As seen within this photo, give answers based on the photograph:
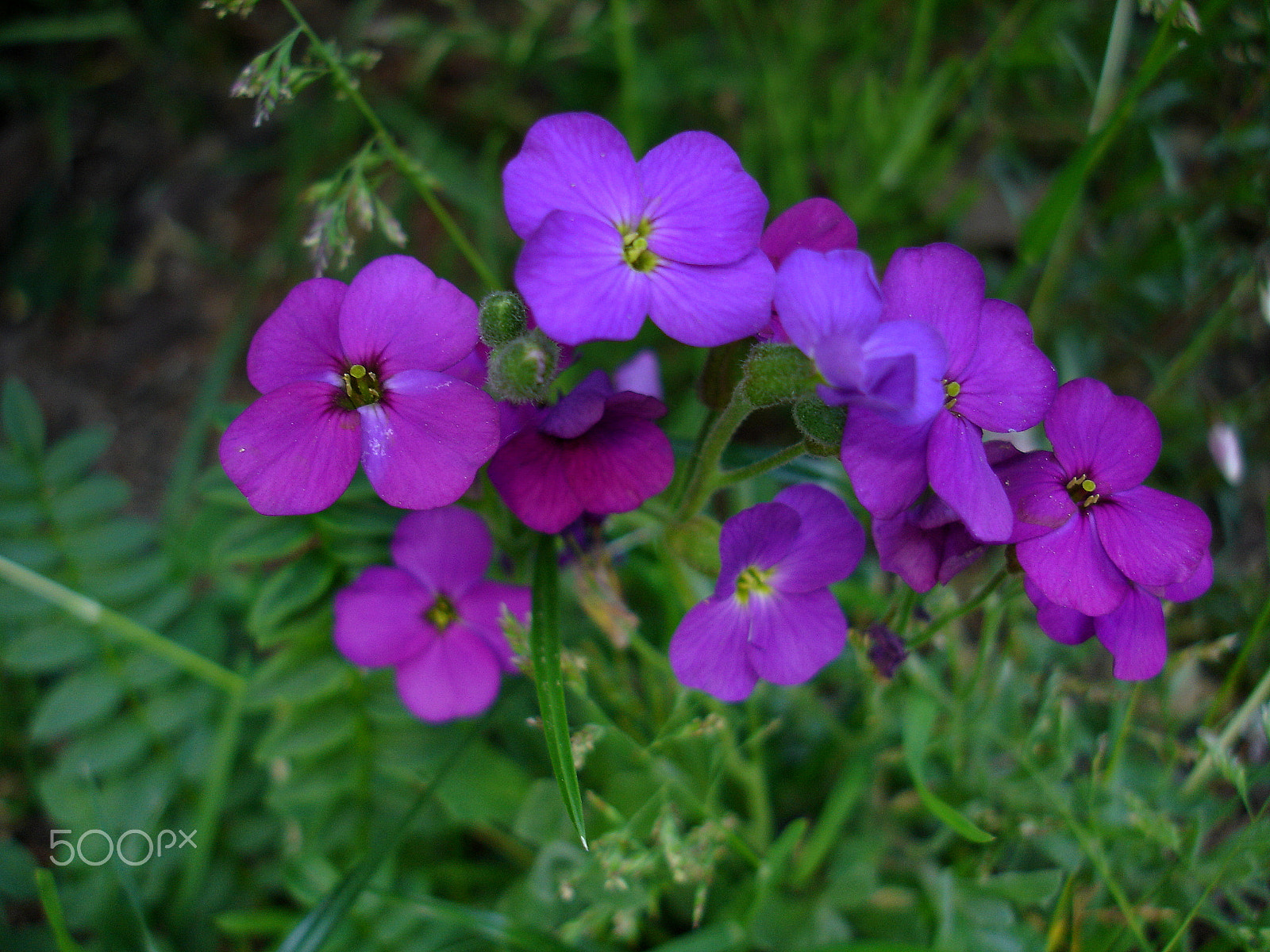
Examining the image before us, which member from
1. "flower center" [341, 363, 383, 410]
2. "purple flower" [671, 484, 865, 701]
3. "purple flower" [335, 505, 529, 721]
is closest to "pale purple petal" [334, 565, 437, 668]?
"purple flower" [335, 505, 529, 721]

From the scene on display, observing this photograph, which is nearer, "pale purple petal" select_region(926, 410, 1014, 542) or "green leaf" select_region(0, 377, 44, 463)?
"pale purple petal" select_region(926, 410, 1014, 542)

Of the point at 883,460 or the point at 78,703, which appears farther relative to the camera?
the point at 78,703

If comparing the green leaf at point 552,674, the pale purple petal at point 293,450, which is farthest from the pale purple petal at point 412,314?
the green leaf at point 552,674

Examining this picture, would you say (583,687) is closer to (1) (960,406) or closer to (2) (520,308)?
(2) (520,308)

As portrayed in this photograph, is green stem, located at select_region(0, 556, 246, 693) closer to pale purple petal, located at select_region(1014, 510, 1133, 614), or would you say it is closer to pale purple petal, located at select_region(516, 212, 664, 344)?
pale purple petal, located at select_region(516, 212, 664, 344)

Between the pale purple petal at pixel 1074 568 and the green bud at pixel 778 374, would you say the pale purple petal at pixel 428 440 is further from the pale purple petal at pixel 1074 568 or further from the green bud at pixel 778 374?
the pale purple petal at pixel 1074 568

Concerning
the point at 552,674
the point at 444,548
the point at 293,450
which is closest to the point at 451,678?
the point at 444,548

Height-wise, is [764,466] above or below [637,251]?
below

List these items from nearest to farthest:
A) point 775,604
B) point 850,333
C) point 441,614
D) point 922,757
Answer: point 850,333
point 775,604
point 922,757
point 441,614

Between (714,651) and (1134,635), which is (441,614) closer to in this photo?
(714,651)
